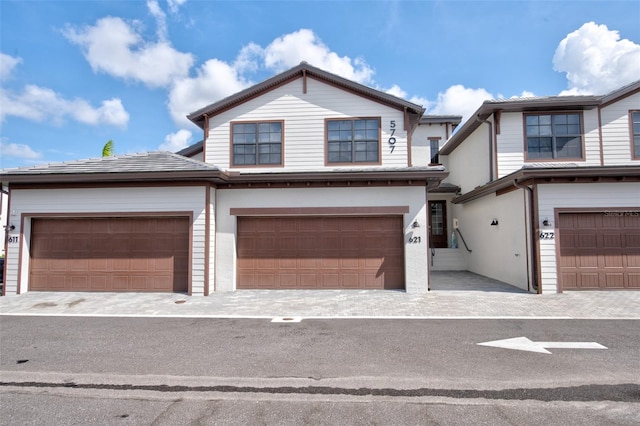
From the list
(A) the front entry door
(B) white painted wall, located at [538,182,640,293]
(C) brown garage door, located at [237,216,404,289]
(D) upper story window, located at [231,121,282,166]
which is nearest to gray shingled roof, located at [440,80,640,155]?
(B) white painted wall, located at [538,182,640,293]

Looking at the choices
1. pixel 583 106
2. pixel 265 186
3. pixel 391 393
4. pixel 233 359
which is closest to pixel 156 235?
pixel 265 186

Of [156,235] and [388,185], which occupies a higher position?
[388,185]

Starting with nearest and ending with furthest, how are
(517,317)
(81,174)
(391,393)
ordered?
(391,393)
(517,317)
(81,174)

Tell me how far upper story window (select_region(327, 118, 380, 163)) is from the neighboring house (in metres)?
0.57

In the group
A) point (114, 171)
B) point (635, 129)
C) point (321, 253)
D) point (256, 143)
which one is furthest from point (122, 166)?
point (635, 129)

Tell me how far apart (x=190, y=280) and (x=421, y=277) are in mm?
6893

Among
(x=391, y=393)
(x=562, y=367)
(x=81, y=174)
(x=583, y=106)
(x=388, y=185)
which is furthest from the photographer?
(x=583, y=106)

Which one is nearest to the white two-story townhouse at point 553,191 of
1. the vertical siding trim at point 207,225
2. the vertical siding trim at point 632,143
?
the vertical siding trim at point 632,143

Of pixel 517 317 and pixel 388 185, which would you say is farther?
pixel 388 185

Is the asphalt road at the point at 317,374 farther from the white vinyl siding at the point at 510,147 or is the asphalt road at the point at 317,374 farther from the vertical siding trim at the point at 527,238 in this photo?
the white vinyl siding at the point at 510,147

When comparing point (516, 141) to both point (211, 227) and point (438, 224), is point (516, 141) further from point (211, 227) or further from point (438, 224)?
point (211, 227)

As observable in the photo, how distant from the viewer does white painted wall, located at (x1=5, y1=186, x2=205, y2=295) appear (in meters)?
10.6

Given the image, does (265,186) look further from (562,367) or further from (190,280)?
(562,367)

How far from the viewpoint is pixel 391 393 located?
160 inches
